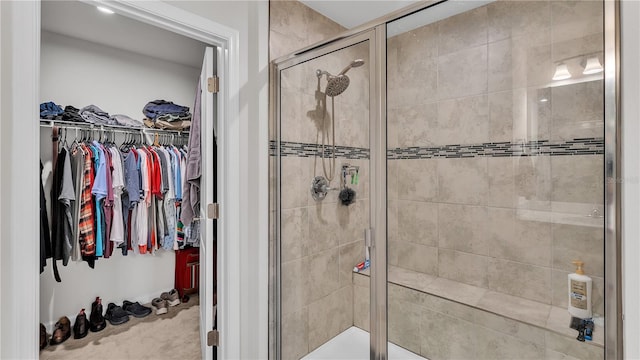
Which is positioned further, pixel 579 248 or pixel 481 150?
pixel 481 150

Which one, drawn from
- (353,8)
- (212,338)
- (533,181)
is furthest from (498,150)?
(212,338)

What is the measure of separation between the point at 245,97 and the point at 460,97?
1061mm

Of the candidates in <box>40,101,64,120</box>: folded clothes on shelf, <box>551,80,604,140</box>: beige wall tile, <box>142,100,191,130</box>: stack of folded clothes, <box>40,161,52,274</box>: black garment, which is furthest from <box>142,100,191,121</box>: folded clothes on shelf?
<box>551,80,604,140</box>: beige wall tile

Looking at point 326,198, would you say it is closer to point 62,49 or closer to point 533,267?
point 533,267

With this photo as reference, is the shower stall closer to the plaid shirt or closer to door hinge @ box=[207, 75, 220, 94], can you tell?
door hinge @ box=[207, 75, 220, 94]

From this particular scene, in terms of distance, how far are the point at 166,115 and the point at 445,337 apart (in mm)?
3057

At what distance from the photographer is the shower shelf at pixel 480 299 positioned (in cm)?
124

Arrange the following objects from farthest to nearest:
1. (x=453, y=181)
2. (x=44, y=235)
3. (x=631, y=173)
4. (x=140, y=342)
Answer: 1. (x=140, y=342)
2. (x=44, y=235)
3. (x=453, y=181)
4. (x=631, y=173)

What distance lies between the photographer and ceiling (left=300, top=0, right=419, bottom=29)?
1953 millimetres

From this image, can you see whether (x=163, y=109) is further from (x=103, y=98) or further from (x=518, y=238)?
(x=518, y=238)

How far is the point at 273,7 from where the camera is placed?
1771 mm

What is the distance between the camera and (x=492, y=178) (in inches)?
Result: 51.6

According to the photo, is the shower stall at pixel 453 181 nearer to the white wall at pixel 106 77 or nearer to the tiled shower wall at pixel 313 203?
the tiled shower wall at pixel 313 203

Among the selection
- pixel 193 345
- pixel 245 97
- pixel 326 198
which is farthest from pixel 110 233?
pixel 326 198
